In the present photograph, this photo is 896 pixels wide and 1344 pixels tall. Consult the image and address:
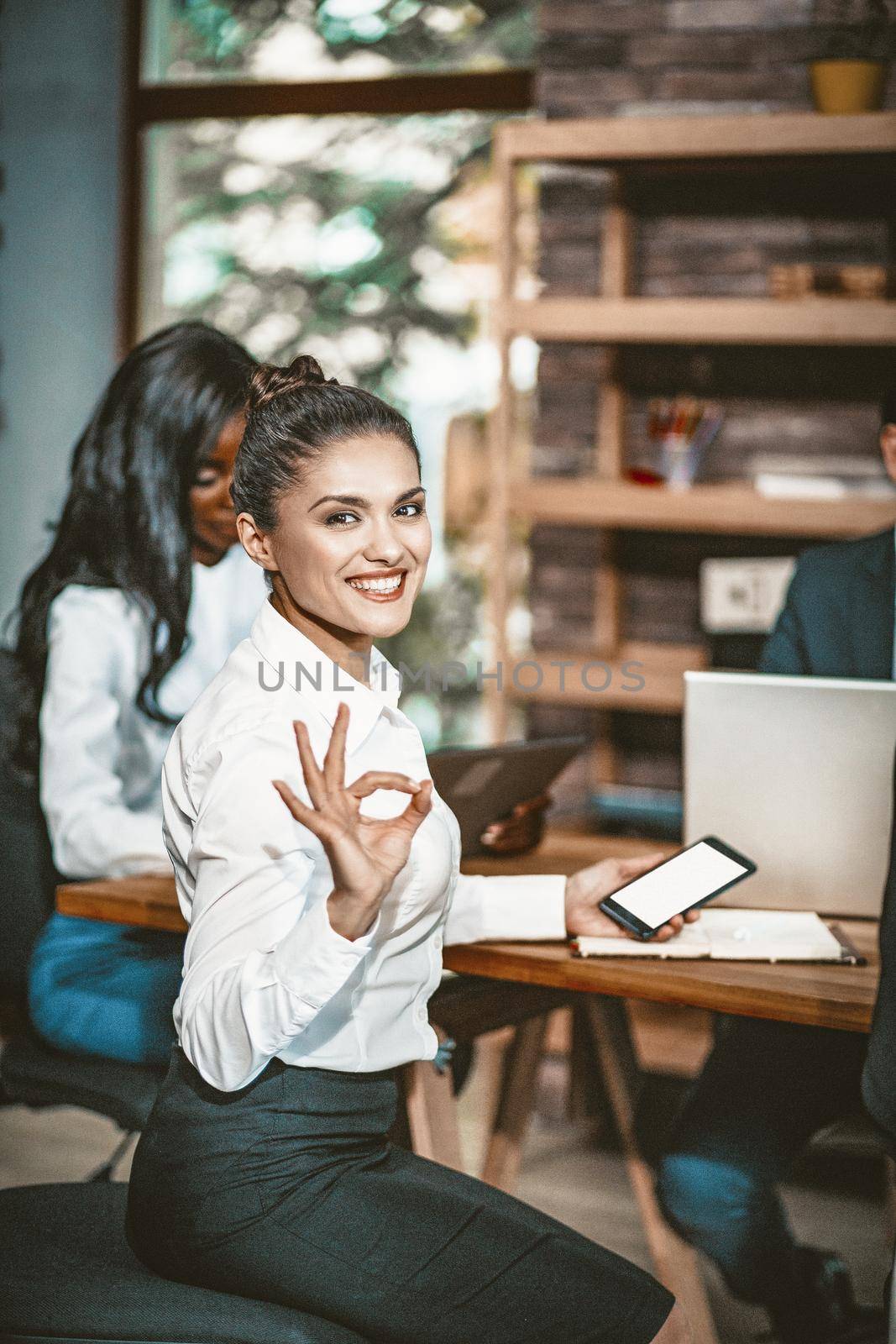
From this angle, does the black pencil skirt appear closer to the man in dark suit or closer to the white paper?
the white paper

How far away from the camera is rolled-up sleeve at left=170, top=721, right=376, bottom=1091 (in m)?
1.25

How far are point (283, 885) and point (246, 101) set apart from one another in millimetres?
3532

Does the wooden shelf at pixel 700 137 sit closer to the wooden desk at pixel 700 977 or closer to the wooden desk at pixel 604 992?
the wooden desk at pixel 604 992

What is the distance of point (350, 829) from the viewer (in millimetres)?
1243

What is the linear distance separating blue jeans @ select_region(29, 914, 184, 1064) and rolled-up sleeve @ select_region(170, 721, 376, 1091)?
0.72m

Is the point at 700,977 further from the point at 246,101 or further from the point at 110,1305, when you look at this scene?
the point at 246,101

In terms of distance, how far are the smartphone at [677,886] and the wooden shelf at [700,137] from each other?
1918 millimetres

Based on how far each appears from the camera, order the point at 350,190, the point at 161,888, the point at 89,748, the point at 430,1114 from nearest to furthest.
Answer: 1. the point at 430,1114
2. the point at 161,888
3. the point at 89,748
4. the point at 350,190

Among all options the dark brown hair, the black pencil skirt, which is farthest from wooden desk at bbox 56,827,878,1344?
the dark brown hair

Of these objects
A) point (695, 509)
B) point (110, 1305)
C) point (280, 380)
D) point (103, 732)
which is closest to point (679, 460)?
point (695, 509)

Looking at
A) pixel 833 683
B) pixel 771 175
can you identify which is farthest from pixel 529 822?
pixel 771 175

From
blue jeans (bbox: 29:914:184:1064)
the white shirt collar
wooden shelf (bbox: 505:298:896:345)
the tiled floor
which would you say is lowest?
the tiled floor

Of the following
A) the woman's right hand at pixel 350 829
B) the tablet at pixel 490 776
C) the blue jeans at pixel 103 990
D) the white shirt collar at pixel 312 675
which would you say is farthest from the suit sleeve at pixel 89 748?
the woman's right hand at pixel 350 829

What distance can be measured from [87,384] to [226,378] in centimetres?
217
